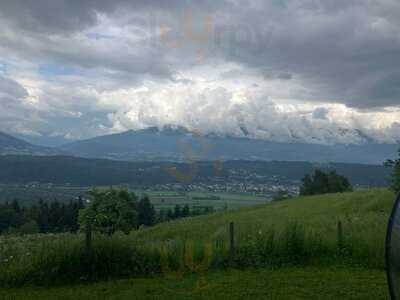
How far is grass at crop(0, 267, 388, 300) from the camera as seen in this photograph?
30.3 feet

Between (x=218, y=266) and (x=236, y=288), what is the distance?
2.23 metres

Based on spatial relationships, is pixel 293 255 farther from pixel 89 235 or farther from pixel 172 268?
pixel 89 235

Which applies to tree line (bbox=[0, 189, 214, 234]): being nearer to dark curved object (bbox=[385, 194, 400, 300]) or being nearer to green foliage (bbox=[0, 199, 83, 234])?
green foliage (bbox=[0, 199, 83, 234])

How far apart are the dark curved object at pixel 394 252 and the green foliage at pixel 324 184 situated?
72212 mm

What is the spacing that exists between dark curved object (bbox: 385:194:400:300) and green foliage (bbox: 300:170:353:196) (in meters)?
72.2

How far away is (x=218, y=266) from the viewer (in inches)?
474

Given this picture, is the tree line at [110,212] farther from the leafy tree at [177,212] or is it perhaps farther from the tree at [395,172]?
the leafy tree at [177,212]

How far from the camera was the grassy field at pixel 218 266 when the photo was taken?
31.3 ft

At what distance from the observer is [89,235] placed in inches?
431

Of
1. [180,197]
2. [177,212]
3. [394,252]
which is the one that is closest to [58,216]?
[177,212]

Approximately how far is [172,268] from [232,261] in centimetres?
177

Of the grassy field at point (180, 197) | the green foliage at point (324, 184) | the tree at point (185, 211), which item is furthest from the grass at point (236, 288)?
the green foliage at point (324, 184)

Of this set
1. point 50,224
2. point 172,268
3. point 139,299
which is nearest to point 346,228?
point 172,268

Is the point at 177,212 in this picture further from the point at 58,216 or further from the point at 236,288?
the point at 236,288
